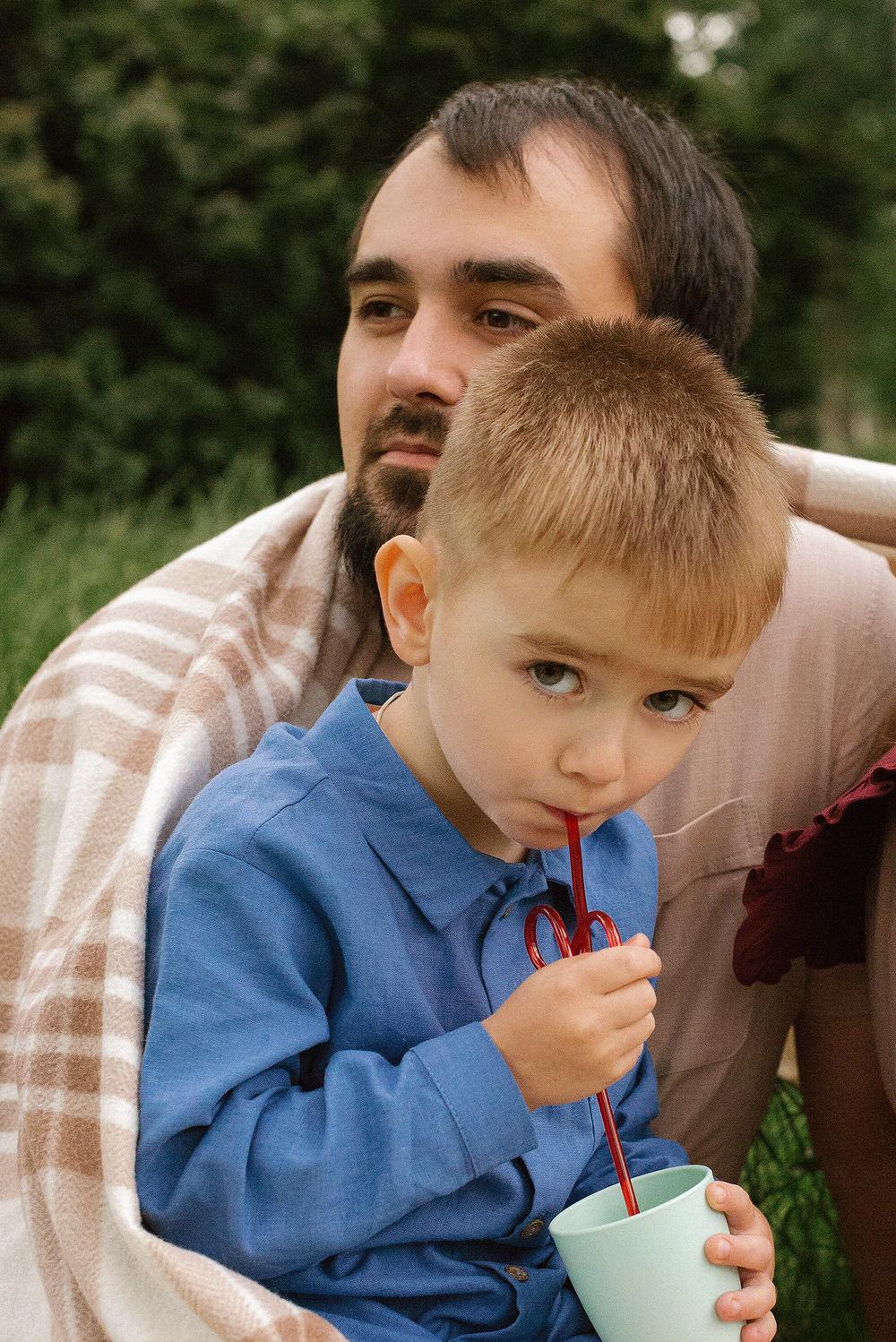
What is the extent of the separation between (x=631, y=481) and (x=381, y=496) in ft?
2.43

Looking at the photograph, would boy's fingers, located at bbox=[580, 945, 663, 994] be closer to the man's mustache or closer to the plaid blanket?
the plaid blanket

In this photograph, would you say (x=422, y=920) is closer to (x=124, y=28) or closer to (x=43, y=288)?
(x=43, y=288)

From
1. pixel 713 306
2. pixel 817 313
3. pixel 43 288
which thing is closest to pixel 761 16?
pixel 817 313

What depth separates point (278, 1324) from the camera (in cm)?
117

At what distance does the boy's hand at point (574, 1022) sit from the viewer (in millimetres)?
1225

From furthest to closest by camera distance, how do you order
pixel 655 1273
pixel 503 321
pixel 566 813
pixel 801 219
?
pixel 801 219
pixel 503 321
pixel 566 813
pixel 655 1273

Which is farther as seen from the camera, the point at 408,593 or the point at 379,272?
the point at 379,272

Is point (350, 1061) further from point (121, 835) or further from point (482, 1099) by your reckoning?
point (121, 835)

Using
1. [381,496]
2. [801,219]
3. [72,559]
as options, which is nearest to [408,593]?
[381,496]

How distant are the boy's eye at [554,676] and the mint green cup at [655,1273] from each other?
0.43 meters

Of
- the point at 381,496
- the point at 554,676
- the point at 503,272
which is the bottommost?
the point at 554,676

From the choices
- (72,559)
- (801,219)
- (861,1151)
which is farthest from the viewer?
(801,219)

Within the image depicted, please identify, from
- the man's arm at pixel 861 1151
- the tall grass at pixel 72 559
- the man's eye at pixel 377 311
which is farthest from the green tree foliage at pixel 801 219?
the man's arm at pixel 861 1151

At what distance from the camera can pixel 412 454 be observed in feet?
6.29
